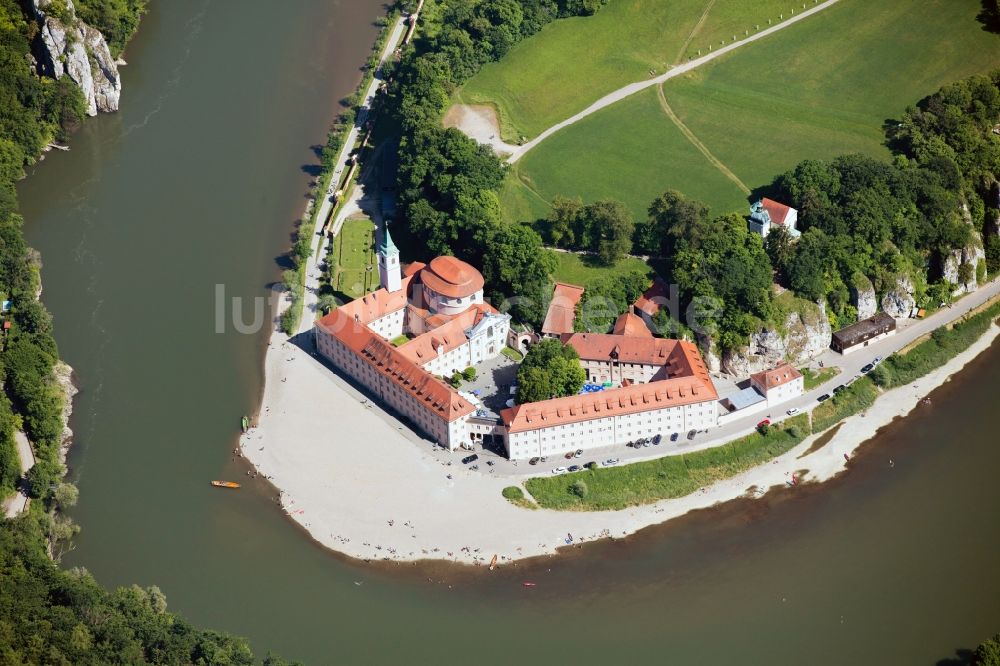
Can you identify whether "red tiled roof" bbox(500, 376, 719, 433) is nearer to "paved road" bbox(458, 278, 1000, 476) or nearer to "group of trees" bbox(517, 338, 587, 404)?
"group of trees" bbox(517, 338, 587, 404)

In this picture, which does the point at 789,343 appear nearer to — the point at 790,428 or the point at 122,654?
the point at 790,428

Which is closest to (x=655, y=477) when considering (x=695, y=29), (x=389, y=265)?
(x=389, y=265)

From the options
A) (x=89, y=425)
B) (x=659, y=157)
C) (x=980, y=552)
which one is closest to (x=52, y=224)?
(x=89, y=425)

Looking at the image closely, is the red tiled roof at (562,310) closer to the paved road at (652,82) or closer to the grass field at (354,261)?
the grass field at (354,261)

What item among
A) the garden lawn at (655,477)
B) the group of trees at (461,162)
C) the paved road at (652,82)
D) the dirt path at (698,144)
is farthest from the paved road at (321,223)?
the dirt path at (698,144)

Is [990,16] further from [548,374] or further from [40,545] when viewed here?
[40,545]

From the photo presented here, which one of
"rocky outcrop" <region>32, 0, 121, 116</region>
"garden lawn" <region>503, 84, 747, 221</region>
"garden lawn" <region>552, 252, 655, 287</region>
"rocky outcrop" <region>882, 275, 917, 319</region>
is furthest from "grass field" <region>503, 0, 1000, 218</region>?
"rocky outcrop" <region>32, 0, 121, 116</region>
